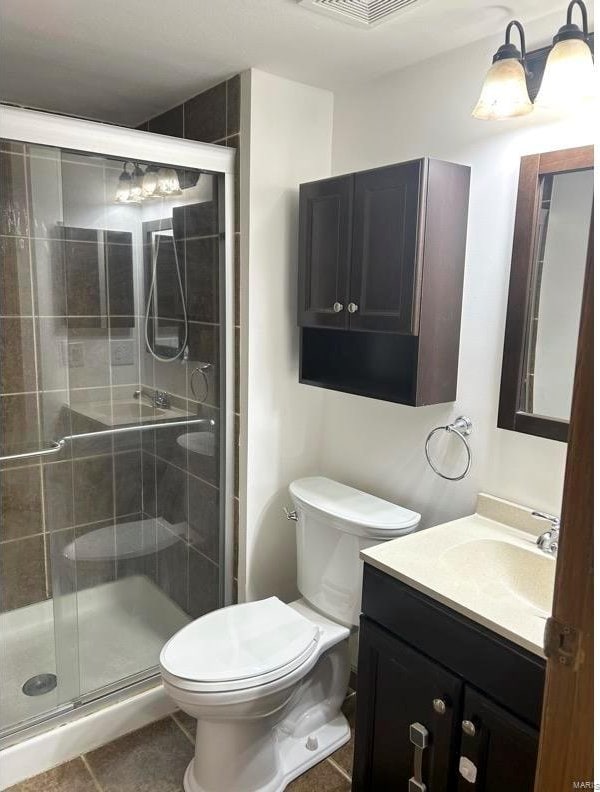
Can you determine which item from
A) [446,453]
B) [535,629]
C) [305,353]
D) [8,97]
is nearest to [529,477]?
[446,453]

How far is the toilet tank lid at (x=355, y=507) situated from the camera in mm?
1869

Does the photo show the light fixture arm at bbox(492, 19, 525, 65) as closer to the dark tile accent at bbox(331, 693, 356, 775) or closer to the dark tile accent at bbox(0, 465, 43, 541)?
the dark tile accent at bbox(0, 465, 43, 541)

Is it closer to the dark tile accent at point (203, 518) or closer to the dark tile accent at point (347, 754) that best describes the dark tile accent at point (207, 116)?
the dark tile accent at point (203, 518)

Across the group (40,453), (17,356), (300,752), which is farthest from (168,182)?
(300,752)

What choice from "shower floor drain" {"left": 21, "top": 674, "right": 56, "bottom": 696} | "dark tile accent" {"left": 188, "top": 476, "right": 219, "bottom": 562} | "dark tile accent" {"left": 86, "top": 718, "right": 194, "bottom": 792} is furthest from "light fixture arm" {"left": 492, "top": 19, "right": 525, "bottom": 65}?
"shower floor drain" {"left": 21, "top": 674, "right": 56, "bottom": 696}

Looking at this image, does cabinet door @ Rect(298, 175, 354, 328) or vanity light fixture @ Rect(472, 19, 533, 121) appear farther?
cabinet door @ Rect(298, 175, 354, 328)

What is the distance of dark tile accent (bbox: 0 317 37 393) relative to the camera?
77.2 inches

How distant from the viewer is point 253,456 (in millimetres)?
2256

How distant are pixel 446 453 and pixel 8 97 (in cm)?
218

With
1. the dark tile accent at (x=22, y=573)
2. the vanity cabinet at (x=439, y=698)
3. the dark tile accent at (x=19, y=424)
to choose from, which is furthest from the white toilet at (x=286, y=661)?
the dark tile accent at (x=19, y=424)

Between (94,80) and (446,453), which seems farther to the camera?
(94,80)

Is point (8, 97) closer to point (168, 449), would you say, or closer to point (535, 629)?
point (168, 449)

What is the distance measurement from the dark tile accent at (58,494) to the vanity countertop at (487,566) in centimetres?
118

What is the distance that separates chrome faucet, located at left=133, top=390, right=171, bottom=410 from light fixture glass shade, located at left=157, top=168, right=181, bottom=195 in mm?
751
